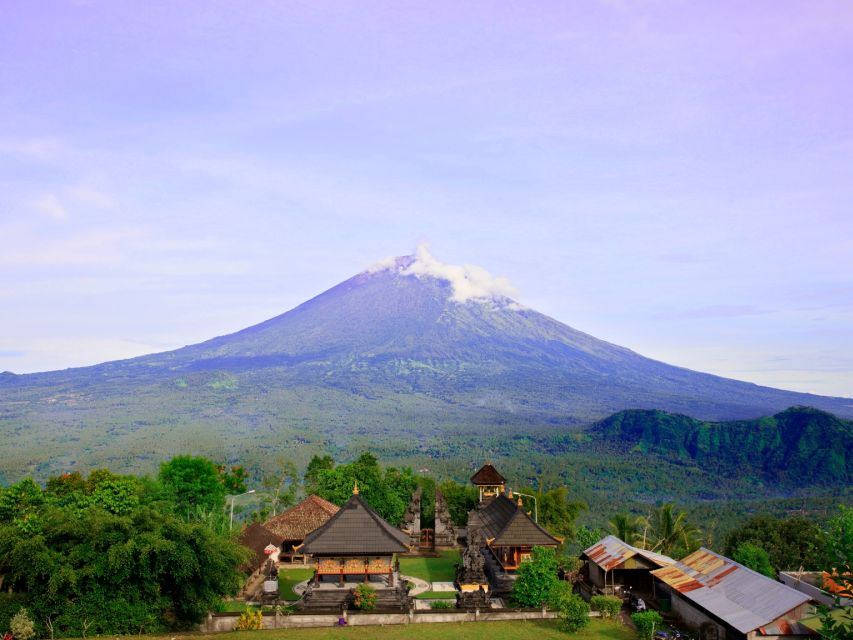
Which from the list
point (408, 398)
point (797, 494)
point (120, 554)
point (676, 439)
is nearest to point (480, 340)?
point (408, 398)

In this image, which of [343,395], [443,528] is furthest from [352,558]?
[343,395]

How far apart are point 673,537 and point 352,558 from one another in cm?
1938

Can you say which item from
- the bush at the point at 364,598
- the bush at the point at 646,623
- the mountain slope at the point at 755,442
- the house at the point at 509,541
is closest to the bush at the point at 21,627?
the bush at the point at 364,598

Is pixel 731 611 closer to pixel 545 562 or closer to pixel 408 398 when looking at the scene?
pixel 545 562

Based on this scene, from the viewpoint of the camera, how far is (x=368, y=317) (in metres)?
194

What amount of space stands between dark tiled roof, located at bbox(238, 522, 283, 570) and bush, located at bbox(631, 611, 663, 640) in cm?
1782

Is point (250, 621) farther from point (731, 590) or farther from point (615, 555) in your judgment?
point (731, 590)

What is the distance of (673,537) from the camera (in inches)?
1428

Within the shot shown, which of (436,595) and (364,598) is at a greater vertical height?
(364,598)

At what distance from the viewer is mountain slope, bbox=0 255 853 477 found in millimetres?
110875

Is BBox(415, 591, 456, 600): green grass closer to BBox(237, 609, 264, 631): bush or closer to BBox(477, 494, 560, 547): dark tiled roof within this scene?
BBox(477, 494, 560, 547): dark tiled roof

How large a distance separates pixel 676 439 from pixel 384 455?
160 feet

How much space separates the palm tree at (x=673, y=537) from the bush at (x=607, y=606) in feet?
39.8

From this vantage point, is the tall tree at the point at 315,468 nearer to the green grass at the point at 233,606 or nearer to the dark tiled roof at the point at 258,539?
the dark tiled roof at the point at 258,539
